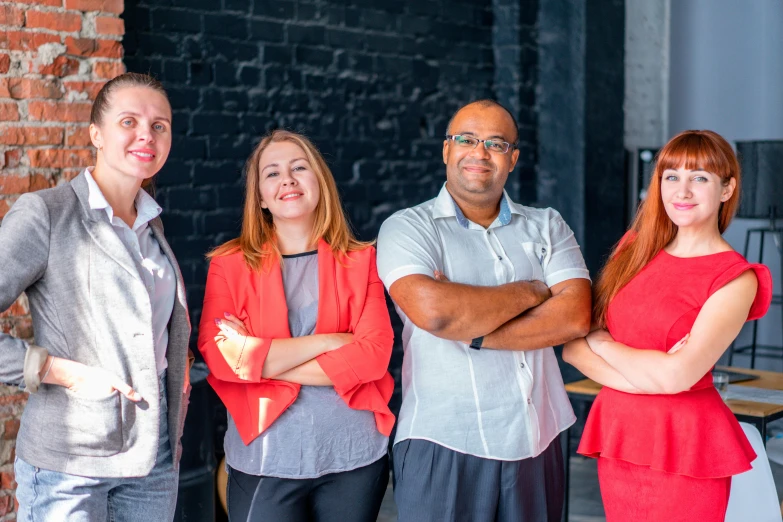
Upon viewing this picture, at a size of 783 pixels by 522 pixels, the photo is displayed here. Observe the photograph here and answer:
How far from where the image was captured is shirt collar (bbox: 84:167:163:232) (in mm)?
2160

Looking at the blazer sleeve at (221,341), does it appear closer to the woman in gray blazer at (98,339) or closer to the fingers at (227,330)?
the fingers at (227,330)

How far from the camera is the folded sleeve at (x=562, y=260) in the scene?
2.48 metres

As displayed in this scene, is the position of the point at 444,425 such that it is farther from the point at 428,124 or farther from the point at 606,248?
the point at 606,248

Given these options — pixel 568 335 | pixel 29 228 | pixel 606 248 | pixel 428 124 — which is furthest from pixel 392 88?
pixel 29 228

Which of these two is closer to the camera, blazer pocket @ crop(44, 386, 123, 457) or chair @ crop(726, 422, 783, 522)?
blazer pocket @ crop(44, 386, 123, 457)

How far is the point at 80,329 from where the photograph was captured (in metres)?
2.09

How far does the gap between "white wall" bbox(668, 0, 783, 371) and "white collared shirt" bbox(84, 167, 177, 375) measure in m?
4.32

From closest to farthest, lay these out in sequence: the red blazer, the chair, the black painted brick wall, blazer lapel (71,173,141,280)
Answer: blazer lapel (71,173,141,280), the red blazer, the chair, the black painted brick wall

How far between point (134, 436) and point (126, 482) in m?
0.12

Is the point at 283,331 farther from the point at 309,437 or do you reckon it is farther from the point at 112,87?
the point at 112,87

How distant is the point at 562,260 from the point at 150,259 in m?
1.11

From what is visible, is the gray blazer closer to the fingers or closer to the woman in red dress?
the fingers

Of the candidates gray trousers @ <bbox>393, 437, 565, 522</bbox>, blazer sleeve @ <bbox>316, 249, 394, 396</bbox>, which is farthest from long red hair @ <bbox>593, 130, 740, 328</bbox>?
blazer sleeve @ <bbox>316, 249, 394, 396</bbox>

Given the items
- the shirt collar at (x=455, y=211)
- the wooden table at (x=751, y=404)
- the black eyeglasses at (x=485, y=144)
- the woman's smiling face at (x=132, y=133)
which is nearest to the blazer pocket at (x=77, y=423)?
the woman's smiling face at (x=132, y=133)
